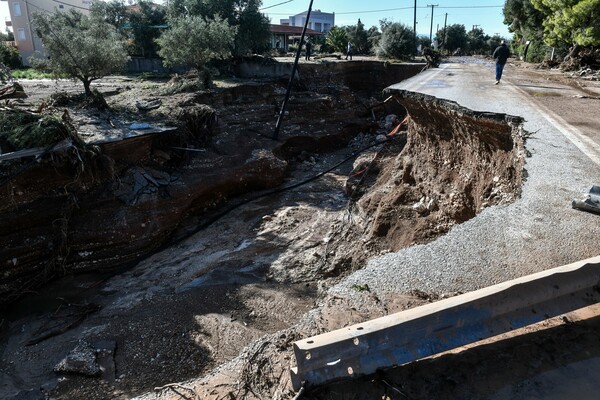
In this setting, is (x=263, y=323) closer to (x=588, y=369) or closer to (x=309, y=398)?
(x=309, y=398)

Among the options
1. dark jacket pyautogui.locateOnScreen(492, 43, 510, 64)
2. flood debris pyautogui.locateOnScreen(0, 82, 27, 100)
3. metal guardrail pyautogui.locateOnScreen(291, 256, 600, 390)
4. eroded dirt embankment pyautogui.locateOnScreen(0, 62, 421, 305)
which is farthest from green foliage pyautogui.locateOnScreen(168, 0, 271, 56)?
metal guardrail pyautogui.locateOnScreen(291, 256, 600, 390)

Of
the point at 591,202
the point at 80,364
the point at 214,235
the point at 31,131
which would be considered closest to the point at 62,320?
the point at 80,364

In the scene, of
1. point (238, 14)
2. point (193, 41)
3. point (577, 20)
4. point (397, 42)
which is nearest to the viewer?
point (577, 20)

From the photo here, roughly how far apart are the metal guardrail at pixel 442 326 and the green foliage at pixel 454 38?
55180mm

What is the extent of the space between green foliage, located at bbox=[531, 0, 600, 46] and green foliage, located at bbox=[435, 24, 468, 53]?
33817mm

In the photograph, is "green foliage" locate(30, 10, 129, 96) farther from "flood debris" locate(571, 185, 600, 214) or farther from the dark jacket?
"flood debris" locate(571, 185, 600, 214)

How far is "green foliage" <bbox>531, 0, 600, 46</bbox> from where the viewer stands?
685 inches

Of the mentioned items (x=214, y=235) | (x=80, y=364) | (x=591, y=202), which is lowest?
(x=80, y=364)

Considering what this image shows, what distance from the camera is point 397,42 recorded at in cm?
3312

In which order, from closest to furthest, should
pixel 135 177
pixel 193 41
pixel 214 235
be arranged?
pixel 214 235 < pixel 135 177 < pixel 193 41

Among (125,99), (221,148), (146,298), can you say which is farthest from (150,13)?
(146,298)

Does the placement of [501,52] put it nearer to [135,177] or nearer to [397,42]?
[135,177]

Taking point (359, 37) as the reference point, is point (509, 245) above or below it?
below

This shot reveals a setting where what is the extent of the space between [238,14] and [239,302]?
2291 centimetres
